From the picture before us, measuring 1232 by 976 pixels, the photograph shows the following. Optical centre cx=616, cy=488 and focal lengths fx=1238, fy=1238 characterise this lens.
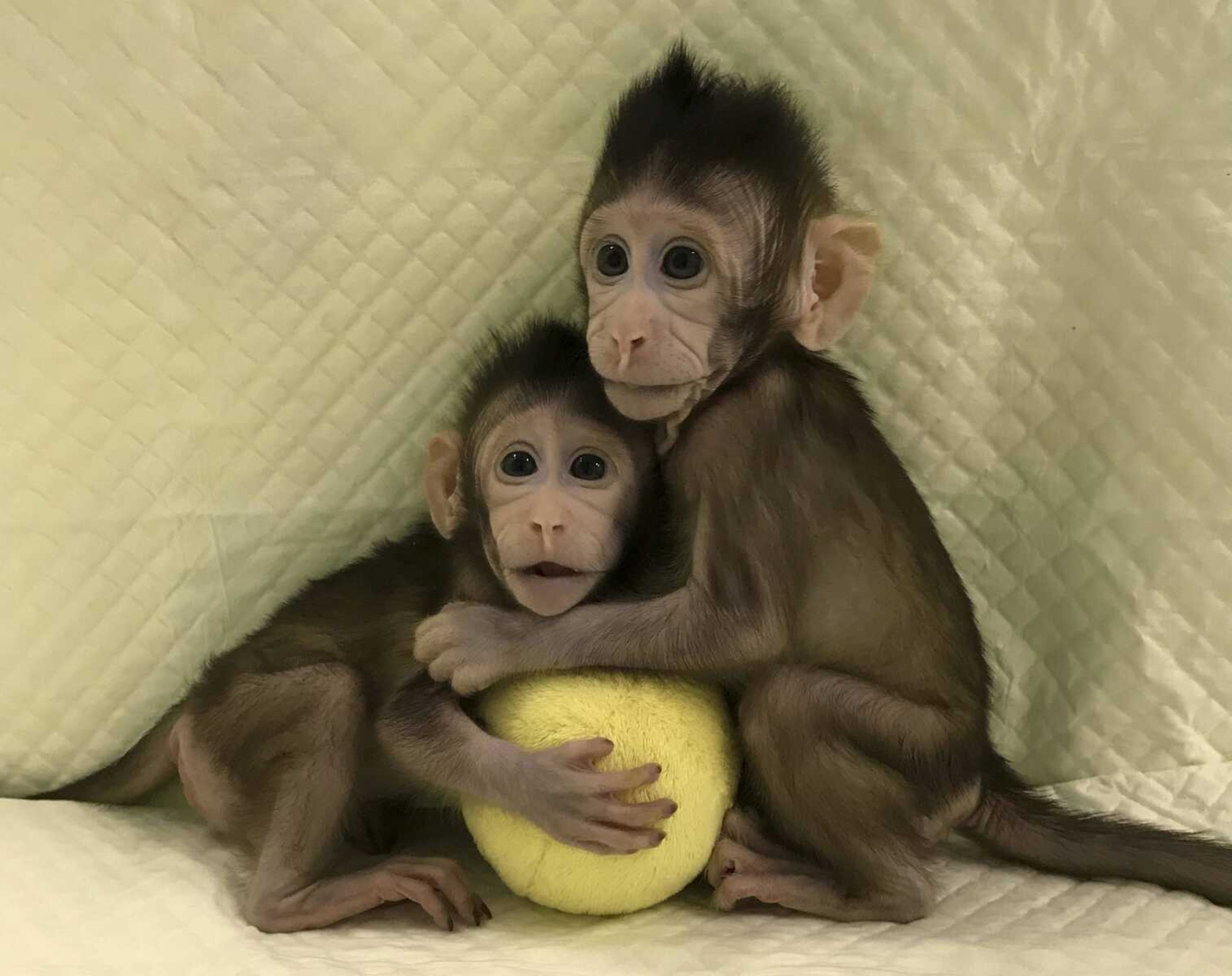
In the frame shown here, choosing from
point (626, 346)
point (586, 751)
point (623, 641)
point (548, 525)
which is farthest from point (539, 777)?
point (626, 346)

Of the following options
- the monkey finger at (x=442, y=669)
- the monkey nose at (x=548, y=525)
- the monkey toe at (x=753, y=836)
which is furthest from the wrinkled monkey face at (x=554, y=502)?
the monkey toe at (x=753, y=836)

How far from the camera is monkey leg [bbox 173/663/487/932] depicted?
1558 mm

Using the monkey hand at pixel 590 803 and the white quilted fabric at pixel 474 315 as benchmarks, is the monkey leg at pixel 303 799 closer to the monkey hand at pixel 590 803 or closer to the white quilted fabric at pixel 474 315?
the white quilted fabric at pixel 474 315

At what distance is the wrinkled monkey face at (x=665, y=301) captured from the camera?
4.94ft

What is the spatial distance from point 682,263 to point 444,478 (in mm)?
455

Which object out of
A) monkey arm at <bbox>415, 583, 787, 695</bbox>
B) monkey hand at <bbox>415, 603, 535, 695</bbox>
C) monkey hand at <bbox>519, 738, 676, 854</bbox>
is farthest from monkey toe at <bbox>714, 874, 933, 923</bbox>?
monkey hand at <bbox>415, 603, 535, 695</bbox>

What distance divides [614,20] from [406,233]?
42 cm

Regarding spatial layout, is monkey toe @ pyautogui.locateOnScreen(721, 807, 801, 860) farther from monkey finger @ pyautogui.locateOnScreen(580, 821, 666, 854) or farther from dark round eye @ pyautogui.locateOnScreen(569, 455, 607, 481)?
dark round eye @ pyautogui.locateOnScreen(569, 455, 607, 481)

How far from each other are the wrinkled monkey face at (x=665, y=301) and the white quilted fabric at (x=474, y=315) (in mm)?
289

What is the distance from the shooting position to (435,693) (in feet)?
5.19

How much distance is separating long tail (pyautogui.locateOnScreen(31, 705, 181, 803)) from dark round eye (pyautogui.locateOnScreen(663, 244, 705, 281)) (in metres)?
0.95

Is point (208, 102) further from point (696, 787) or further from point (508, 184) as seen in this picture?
point (696, 787)

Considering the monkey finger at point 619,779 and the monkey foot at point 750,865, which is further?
the monkey foot at point 750,865

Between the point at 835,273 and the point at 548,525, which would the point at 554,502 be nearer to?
the point at 548,525
